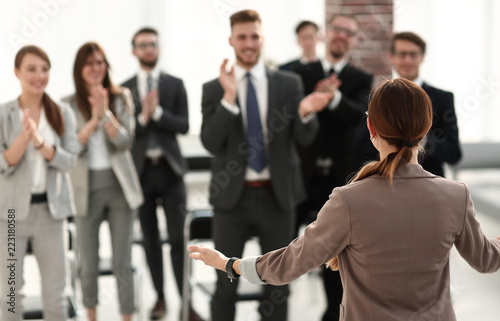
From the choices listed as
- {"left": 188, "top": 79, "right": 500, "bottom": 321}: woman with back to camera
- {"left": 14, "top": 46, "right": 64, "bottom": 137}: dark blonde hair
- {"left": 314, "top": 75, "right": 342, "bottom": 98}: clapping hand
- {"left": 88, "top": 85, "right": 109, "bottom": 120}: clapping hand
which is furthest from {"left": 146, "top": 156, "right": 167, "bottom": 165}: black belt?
{"left": 188, "top": 79, "right": 500, "bottom": 321}: woman with back to camera

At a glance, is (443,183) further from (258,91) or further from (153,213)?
(153,213)

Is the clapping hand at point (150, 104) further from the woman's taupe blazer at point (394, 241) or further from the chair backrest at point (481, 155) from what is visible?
the chair backrest at point (481, 155)

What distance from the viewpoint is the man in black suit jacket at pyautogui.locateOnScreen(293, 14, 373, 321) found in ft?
11.4

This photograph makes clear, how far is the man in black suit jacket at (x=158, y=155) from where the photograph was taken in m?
3.64

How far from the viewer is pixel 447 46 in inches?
275

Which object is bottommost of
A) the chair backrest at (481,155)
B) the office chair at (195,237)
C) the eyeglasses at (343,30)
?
the office chair at (195,237)

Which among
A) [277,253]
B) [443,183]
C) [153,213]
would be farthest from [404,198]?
[153,213]

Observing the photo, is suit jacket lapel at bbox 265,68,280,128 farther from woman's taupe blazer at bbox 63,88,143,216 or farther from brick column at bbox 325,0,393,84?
brick column at bbox 325,0,393,84

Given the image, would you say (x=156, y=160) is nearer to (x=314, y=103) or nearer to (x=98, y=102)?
(x=98, y=102)

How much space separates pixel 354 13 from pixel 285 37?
1.93 metres

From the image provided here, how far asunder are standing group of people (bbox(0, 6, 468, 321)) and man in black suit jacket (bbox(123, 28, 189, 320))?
0.04ft

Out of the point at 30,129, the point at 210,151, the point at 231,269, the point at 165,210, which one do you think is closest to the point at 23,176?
the point at 30,129

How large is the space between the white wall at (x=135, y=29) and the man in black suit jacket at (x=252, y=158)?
358cm

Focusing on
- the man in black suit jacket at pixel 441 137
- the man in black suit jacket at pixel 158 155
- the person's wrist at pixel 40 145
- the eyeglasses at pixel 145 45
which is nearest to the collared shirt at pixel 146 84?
the man in black suit jacket at pixel 158 155
